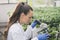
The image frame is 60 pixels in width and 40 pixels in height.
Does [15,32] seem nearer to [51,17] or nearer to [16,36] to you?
[16,36]

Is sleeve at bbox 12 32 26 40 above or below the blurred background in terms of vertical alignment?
above

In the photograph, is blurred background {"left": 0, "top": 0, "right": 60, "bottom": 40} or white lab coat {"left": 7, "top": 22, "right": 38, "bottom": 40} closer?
white lab coat {"left": 7, "top": 22, "right": 38, "bottom": 40}

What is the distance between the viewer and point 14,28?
305 cm

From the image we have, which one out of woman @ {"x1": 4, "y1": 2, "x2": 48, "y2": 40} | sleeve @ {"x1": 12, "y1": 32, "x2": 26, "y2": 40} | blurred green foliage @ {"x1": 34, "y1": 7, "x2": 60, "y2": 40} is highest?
woman @ {"x1": 4, "y1": 2, "x2": 48, "y2": 40}

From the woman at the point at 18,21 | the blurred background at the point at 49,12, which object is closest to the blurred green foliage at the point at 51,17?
the blurred background at the point at 49,12

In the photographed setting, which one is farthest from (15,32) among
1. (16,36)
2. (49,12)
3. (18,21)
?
(49,12)

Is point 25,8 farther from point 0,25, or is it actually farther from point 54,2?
point 0,25

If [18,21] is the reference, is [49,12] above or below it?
below

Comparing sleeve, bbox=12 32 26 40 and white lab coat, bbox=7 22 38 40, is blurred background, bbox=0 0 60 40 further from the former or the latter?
sleeve, bbox=12 32 26 40

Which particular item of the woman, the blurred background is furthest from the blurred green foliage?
the woman

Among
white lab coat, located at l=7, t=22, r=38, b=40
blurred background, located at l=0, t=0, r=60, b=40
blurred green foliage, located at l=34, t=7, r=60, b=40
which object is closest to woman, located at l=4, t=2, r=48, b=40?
white lab coat, located at l=7, t=22, r=38, b=40

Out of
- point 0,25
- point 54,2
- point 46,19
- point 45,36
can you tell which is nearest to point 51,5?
point 54,2

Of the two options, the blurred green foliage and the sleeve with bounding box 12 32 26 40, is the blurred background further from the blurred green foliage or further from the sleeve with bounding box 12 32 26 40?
the sleeve with bounding box 12 32 26 40

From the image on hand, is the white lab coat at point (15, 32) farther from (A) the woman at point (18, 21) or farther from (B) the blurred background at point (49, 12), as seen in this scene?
(B) the blurred background at point (49, 12)
